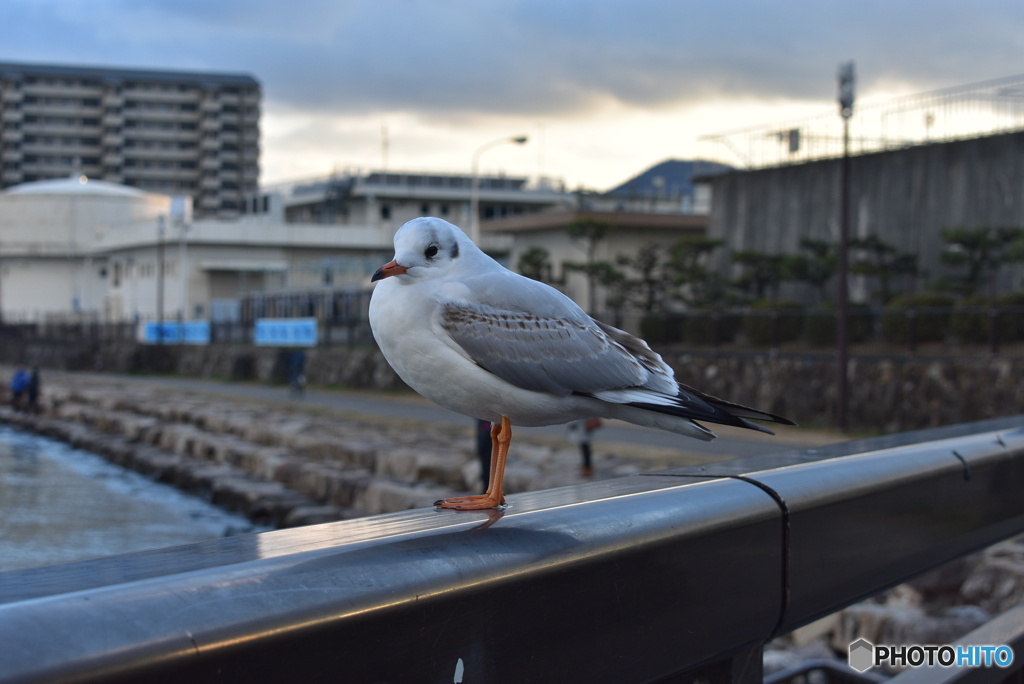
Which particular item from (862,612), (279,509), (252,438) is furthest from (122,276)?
(862,612)

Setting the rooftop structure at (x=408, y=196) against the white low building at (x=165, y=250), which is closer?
the white low building at (x=165, y=250)

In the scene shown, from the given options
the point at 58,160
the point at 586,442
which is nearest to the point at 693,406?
the point at 586,442

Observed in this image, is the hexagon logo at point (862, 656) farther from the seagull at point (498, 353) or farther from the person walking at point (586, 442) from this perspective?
the person walking at point (586, 442)

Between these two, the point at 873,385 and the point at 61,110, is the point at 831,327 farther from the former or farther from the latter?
the point at 61,110

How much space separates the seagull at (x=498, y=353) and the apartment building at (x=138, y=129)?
107129mm

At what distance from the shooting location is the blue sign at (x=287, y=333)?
36.8 metres

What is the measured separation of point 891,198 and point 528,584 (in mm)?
26012

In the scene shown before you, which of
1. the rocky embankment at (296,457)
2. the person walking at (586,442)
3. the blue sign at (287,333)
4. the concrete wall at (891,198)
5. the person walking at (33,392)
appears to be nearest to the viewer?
the person walking at (586,442)

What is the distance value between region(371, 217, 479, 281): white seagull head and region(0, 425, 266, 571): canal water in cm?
1079

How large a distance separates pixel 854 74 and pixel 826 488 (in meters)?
17.3

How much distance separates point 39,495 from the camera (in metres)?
19.7

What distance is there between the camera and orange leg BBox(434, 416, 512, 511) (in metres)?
2.01

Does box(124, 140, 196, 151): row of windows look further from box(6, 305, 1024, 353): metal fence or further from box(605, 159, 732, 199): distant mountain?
box(6, 305, 1024, 353): metal fence
